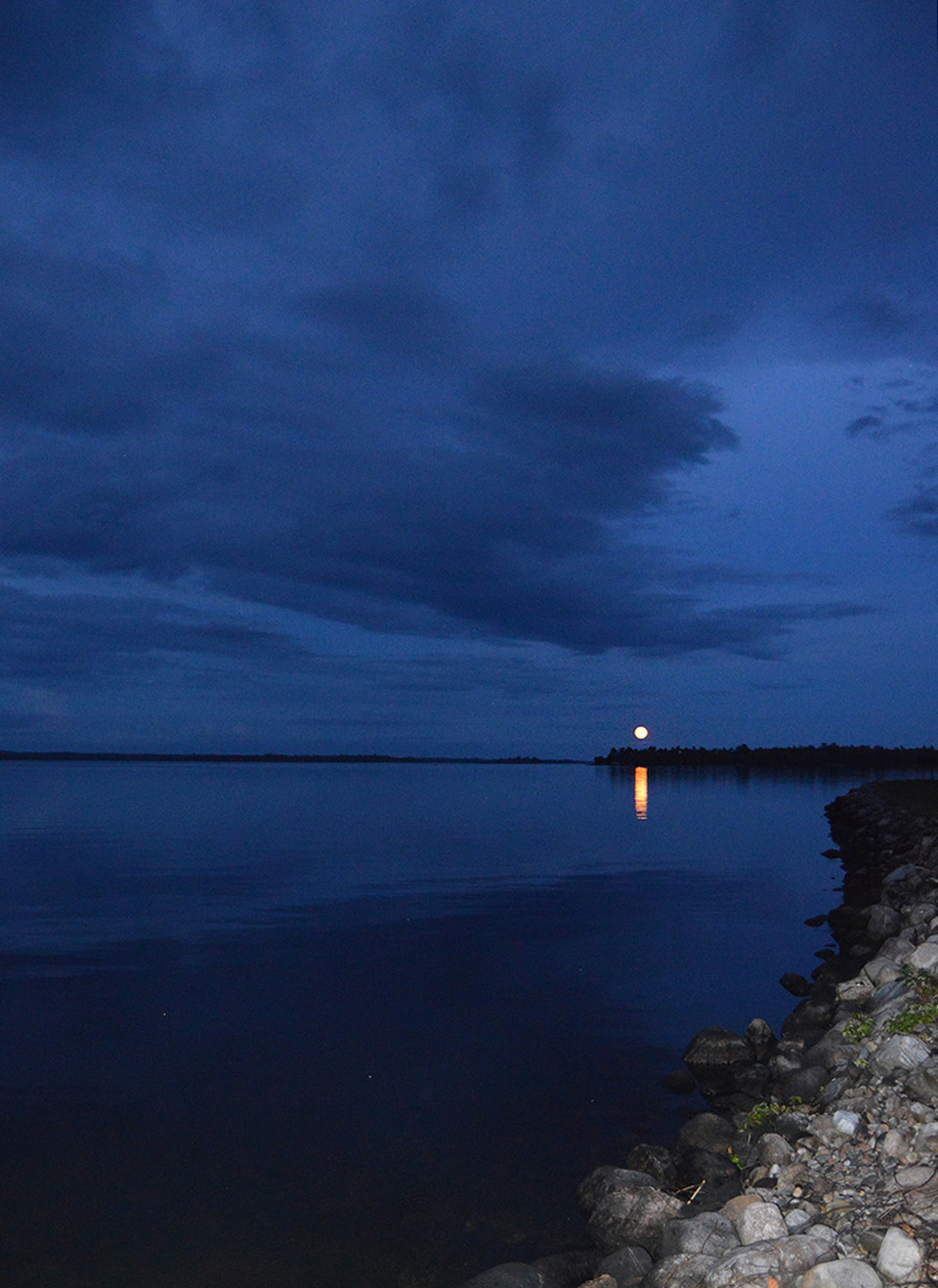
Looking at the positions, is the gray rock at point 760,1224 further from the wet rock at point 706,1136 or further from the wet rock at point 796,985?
the wet rock at point 796,985

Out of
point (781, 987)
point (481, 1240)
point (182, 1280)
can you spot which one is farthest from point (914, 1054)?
point (781, 987)

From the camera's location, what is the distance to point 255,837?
41.2 m

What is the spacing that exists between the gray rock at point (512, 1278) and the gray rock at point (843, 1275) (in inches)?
84.5

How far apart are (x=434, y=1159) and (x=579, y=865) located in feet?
81.2

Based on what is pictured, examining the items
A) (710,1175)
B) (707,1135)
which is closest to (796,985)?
(707,1135)

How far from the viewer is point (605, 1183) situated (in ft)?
25.4

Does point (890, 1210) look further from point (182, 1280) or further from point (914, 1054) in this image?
point (182, 1280)

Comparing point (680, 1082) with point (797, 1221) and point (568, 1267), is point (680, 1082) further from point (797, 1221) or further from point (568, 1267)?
point (797, 1221)

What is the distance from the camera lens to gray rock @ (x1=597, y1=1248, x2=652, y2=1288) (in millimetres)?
6375

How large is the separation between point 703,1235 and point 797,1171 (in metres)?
1.19

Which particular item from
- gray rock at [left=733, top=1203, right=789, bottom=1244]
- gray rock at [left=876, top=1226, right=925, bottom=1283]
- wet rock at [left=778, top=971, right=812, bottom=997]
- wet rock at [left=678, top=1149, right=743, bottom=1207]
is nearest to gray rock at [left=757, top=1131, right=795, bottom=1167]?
wet rock at [left=678, top=1149, right=743, bottom=1207]

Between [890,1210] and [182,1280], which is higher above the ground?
[890,1210]

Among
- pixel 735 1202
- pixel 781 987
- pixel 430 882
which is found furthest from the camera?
pixel 430 882

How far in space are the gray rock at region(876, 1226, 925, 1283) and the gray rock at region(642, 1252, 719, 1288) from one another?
114 centimetres
